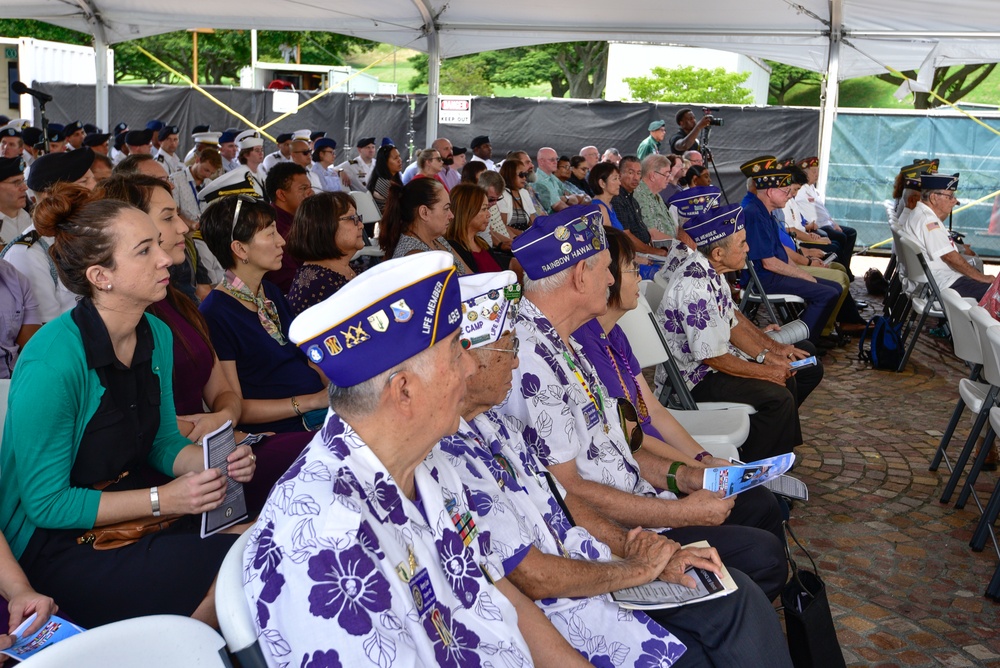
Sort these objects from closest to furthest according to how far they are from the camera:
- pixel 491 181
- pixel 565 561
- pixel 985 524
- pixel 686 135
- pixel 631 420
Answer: pixel 565 561
pixel 631 420
pixel 985 524
pixel 491 181
pixel 686 135

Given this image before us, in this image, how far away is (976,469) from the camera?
4473 millimetres

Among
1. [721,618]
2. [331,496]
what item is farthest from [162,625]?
[721,618]

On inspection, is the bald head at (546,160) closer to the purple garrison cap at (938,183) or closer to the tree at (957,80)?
the purple garrison cap at (938,183)

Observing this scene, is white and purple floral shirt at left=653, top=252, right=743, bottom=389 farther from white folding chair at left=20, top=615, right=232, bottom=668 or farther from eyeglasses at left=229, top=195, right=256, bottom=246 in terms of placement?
white folding chair at left=20, top=615, right=232, bottom=668

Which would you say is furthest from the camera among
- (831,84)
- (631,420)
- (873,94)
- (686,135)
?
(873,94)

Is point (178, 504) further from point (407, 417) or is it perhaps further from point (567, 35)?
point (567, 35)

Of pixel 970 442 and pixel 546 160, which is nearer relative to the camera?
pixel 970 442

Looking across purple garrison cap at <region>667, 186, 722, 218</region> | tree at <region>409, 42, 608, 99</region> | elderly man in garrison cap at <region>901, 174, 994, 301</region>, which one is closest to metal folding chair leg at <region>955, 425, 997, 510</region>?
purple garrison cap at <region>667, 186, 722, 218</region>

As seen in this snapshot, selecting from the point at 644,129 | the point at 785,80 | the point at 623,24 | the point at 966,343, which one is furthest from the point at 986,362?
the point at 785,80

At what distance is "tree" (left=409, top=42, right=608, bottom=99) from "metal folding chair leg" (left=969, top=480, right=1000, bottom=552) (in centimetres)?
2968

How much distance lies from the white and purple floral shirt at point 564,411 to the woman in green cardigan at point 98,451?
0.77 meters

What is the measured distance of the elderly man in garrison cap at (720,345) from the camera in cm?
438

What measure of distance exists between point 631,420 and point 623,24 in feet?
29.6

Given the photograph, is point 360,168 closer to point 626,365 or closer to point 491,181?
point 491,181
